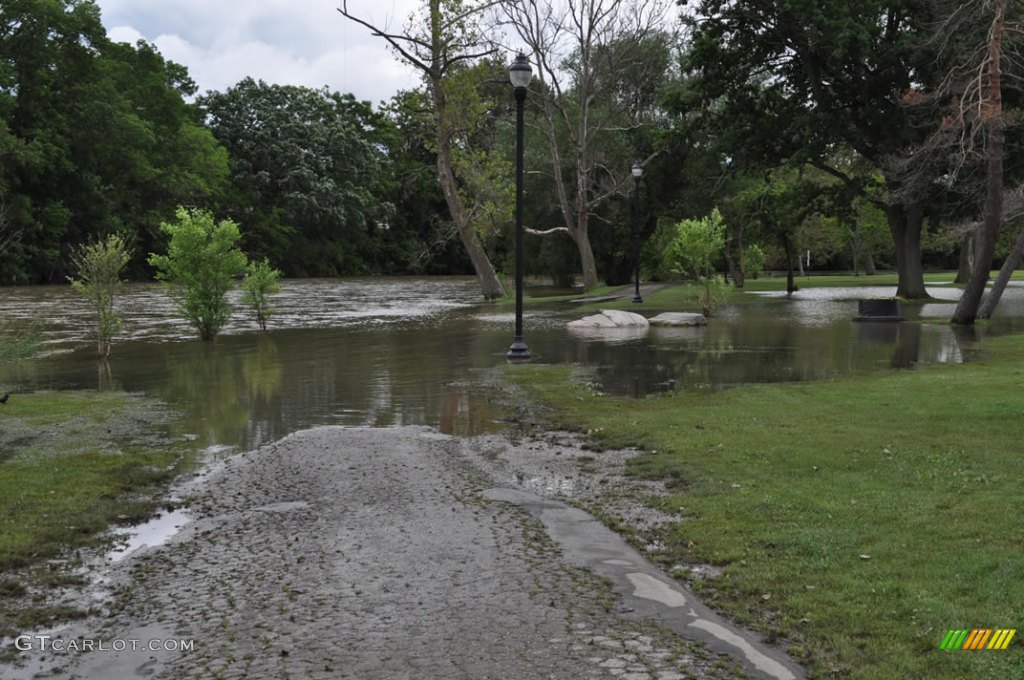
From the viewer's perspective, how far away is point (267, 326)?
27578 mm

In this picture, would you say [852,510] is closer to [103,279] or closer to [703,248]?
[103,279]

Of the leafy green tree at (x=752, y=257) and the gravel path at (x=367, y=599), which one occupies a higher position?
the leafy green tree at (x=752, y=257)

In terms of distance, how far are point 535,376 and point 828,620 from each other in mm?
10064

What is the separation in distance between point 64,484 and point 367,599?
Answer: 396 centimetres

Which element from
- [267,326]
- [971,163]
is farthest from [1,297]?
[971,163]

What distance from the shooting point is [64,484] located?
7.59 meters

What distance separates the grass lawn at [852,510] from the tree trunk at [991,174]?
962 cm

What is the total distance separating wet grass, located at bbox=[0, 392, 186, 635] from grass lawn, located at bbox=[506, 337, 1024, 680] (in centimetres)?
407

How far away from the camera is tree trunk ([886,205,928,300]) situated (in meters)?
32.4

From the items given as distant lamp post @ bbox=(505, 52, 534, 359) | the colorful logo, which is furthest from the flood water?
the colorful logo

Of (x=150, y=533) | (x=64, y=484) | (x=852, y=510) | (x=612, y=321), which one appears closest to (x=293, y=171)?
(x=612, y=321)

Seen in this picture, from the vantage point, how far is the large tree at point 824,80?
2822 cm

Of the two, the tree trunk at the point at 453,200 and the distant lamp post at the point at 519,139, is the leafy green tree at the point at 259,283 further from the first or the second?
the tree trunk at the point at 453,200

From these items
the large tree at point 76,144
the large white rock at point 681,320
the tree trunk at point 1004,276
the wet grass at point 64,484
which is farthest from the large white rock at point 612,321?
the large tree at point 76,144
